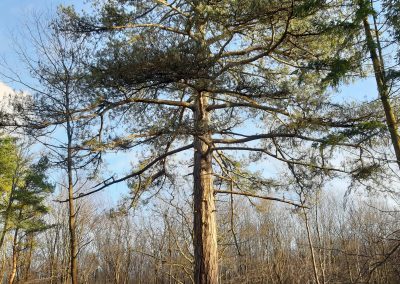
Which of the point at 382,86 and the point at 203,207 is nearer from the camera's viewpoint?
the point at 382,86

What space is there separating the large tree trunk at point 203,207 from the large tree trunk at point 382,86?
2653 mm

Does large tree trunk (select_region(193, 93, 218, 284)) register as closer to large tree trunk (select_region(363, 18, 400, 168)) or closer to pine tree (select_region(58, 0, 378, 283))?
pine tree (select_region(58, 0, 378, 283))

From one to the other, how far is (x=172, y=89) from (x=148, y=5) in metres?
2.12

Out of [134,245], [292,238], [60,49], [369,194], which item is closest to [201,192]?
[369,194]

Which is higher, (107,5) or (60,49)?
(107,5)

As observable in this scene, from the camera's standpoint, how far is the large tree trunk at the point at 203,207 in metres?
6.44

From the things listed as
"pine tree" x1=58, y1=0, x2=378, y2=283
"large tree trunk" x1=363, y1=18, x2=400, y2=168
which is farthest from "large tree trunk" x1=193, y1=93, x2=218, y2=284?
"large tree trunk" x1=363, y1=18, x2=400, y2=168

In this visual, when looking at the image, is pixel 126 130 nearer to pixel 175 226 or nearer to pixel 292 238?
pixel 175 226

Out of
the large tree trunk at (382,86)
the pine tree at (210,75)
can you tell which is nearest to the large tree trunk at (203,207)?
the pine tree at (210,75)

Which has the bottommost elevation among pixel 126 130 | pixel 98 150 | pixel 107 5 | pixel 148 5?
pixel 98 150

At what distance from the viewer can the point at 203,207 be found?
6895mm

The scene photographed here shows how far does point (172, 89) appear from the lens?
664 cm

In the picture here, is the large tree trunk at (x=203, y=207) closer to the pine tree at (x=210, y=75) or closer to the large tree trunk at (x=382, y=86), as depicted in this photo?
the pine tree at (x=210, y=75)

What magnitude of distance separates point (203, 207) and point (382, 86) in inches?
135
